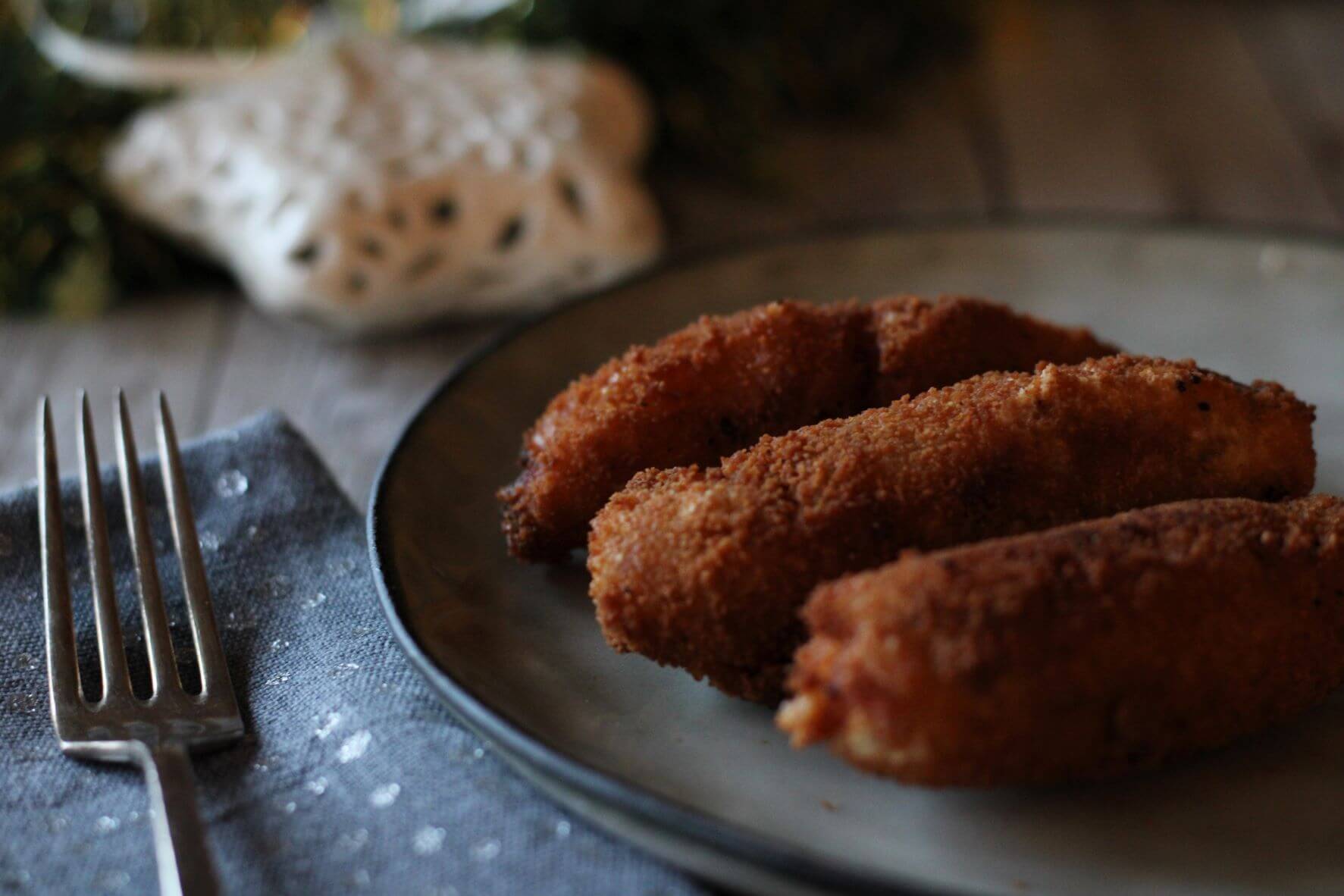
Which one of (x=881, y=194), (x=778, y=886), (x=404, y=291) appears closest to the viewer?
(x=778, y=886)

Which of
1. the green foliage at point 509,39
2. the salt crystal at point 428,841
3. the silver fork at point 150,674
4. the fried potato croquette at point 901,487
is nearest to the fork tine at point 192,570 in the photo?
the silver fork at point 150,674

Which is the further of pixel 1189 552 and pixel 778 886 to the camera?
pixel 1189 552

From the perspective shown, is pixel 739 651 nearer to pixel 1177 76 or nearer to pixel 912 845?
pixel 912 845

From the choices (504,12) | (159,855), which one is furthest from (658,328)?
(504,12)

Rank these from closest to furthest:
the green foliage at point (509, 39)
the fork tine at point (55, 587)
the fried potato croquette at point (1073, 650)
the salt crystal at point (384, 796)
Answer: the fried potato croquette at point (1073, 650)
the salt crystal at point (384, 796)
the fork tine at point (55, 587)
the green foliage at point (509, 39)

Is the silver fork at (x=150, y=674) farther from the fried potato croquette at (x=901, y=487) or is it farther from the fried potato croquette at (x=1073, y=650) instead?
the fried potato croquette at (x=1073, y=650)

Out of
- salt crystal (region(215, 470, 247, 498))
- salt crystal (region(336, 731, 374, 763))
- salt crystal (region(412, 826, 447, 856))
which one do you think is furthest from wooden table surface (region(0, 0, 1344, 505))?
salt crystal (region(412, 826, 447, 856))
